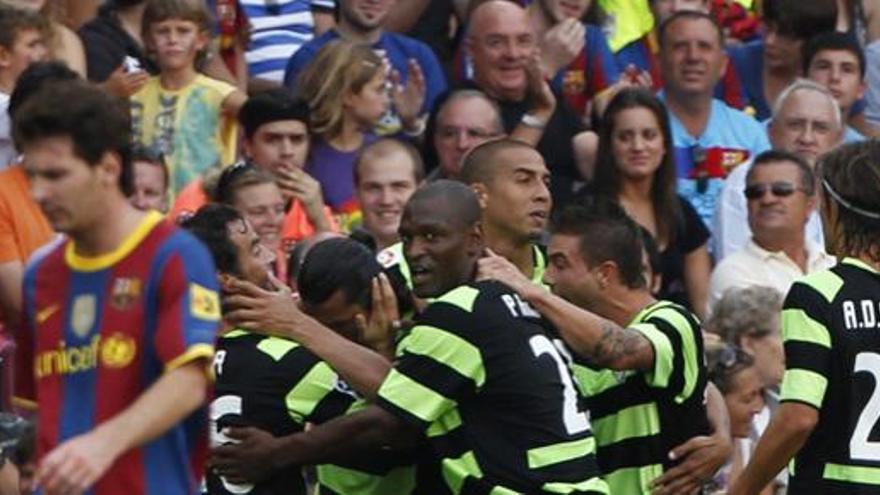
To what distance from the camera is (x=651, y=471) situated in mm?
9883

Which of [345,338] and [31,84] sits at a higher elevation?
[31,84]

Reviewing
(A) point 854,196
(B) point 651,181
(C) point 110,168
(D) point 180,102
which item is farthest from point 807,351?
(D) point 180,102

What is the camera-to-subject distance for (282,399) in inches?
382

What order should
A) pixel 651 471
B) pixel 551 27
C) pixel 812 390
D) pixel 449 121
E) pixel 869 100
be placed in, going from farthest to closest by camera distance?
1. pixel 869 100
2. pixel 551 27
3. pixel 449 121
4. pixel 651 471
5. pixel 812 390

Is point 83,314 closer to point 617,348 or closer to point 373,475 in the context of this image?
point 373,475

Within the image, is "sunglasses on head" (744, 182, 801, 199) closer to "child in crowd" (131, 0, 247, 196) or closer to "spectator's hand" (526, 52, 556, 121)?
"spectator's hand" (526, 52, 556, 121)

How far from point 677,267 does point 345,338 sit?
4398mm

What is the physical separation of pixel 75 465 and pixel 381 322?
2644 mm

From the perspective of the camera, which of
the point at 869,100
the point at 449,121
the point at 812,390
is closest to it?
the point at 812,390

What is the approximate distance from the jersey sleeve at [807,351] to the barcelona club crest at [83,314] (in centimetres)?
260

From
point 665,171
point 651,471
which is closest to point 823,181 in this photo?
point 651,471

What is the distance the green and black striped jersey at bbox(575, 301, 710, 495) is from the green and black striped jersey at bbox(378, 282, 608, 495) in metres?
0.61

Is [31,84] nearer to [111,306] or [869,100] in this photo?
[111,306]

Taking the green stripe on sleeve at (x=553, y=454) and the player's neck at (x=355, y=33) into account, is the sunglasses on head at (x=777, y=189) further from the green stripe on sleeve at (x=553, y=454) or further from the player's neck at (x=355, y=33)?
the green stripe on sleeve at (x=553, y=454)
